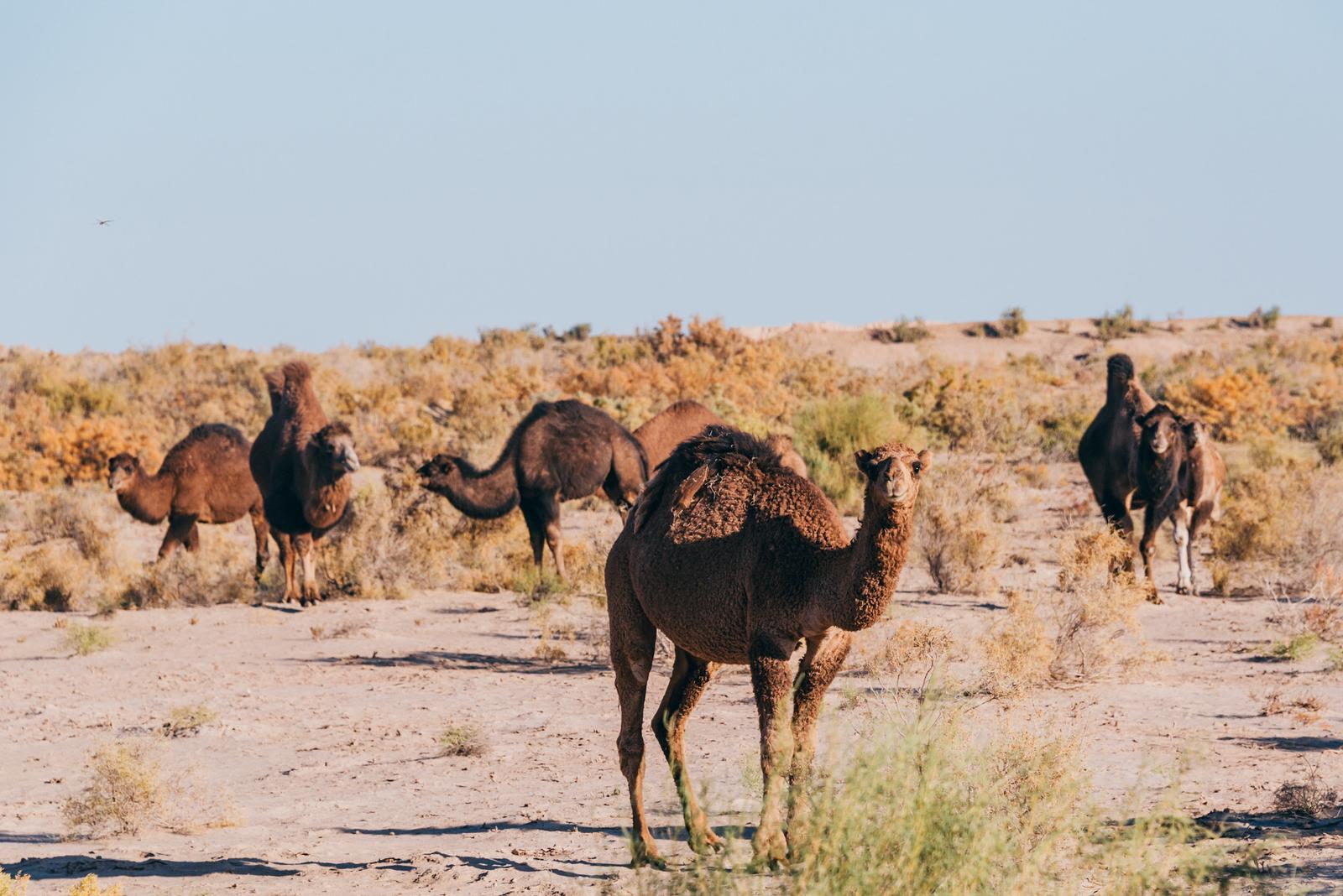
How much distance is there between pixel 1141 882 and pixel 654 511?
10.7 feet

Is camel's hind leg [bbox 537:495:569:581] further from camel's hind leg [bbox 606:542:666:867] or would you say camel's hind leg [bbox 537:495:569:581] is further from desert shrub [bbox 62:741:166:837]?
camel's hind leg [bbox 606:542:666:867]

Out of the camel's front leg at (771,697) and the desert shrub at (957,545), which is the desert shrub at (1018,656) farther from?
the desert shrub at (957,545)

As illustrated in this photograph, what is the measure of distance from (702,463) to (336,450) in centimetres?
1082

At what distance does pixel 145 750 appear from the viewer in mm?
10602

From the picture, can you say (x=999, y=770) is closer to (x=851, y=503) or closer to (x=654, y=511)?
(x=654, y=511)

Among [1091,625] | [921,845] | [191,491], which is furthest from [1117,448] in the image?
[921,845]

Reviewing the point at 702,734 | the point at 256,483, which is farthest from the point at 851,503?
the point at 702,734

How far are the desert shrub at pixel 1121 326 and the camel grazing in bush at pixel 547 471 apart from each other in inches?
1560

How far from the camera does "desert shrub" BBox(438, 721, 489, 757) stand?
10531 millimetres

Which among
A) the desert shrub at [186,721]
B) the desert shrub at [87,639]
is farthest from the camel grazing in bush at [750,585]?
→ the desert shrub at [87,639]

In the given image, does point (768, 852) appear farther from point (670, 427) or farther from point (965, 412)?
point (965, 412)

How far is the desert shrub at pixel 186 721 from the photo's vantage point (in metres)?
11.6

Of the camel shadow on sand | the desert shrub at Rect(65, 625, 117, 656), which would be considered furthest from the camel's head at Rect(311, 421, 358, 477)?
the camel shadow on sand

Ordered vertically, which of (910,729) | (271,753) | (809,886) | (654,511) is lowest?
(271,753)
